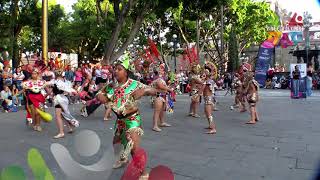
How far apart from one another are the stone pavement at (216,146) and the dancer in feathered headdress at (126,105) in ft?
1.79

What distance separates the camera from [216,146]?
820 cm

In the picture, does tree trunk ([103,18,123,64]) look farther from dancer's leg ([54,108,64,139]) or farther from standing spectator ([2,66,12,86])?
dancer's leg ([54,108,64,139])

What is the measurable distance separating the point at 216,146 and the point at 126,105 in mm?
2886

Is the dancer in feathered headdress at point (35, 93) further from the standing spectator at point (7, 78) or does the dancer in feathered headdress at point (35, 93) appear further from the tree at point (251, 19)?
the tree at point (251, 19)

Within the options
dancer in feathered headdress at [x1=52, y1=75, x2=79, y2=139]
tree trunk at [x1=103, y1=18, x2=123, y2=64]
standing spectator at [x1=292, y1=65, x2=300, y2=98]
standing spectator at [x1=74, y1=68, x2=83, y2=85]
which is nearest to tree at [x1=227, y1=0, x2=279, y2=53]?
standing spectator at [x1=292, y1=65, x2=300, y2=98]

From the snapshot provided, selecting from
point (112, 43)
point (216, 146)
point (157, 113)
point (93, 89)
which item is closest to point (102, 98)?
point (216, 146)

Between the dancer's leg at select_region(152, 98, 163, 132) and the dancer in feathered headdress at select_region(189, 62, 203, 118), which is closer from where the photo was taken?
the dancer's leg at select_region(152, 98, 163, 132)

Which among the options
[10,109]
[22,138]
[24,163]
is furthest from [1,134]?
[10,109]

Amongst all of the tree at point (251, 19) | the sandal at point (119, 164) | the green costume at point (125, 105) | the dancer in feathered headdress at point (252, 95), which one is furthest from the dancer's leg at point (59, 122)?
the tree at point (251, 19)

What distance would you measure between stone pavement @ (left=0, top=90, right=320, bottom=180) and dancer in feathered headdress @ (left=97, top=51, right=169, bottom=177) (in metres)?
0.54

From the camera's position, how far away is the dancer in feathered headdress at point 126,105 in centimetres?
581

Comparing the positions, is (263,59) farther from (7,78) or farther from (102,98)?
(102,98)

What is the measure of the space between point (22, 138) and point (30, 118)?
1.70 m

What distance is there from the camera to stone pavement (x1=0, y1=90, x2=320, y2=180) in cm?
631
